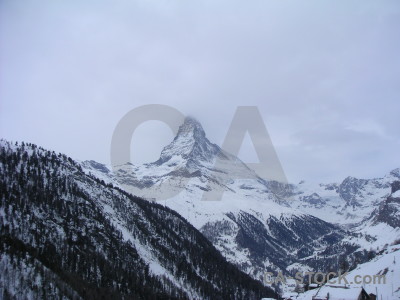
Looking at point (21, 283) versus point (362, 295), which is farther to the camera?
point (21, 283)

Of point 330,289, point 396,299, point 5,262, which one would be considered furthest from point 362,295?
point 5,262

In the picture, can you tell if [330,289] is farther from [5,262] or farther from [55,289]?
[5,262]

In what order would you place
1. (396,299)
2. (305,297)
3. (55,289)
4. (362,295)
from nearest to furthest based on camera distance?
(362,295) < (396,299) < (305,297) < (55,289)

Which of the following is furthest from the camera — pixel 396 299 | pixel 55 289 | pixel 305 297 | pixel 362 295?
pixel 55 289

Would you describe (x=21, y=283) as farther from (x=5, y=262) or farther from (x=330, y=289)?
(x=330, y=289)

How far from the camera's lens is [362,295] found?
472ft

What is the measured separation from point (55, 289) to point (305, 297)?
10219 centimetres

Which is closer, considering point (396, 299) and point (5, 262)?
point (396, 299)

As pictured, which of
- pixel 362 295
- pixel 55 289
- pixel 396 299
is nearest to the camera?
pixel 362 295

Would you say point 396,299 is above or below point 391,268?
below

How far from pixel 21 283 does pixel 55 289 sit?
13.9 meters

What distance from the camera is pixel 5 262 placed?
19400 centimetres

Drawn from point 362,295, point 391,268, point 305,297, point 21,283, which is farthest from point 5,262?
point 391,268

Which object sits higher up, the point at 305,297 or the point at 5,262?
the point at 5,262
